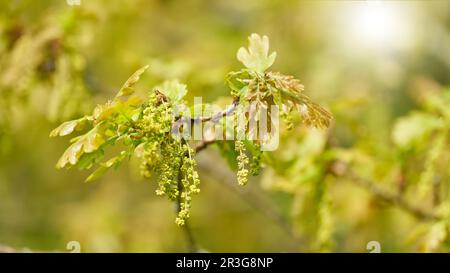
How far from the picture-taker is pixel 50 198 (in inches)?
241

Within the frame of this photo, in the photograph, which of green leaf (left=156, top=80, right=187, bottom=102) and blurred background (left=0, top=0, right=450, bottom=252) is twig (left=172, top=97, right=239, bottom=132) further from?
blurred background (left=0, top=0, right=450, bottom=252)

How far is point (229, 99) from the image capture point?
7.78ft

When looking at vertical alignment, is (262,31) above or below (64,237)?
above

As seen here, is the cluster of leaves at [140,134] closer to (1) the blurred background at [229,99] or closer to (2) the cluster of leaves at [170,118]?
(2) the cluster of leaves at [170,118]

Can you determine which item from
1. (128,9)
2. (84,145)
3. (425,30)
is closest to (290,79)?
(84,145)

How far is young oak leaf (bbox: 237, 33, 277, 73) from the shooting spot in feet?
6.09

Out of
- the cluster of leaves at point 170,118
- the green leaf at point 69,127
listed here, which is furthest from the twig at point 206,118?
the green leaf at point 69,127

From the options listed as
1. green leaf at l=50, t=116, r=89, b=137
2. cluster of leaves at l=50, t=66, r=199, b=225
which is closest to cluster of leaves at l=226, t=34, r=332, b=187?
cluster of leaves at l=50, t=66, r=199, b=225

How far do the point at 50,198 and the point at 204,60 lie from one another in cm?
210

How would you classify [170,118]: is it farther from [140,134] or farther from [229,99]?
[229,99]

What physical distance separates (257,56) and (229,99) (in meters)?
0.51

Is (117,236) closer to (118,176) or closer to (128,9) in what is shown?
(118,176)

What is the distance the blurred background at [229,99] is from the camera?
293cm

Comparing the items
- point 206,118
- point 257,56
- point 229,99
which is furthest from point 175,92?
point 229,99
